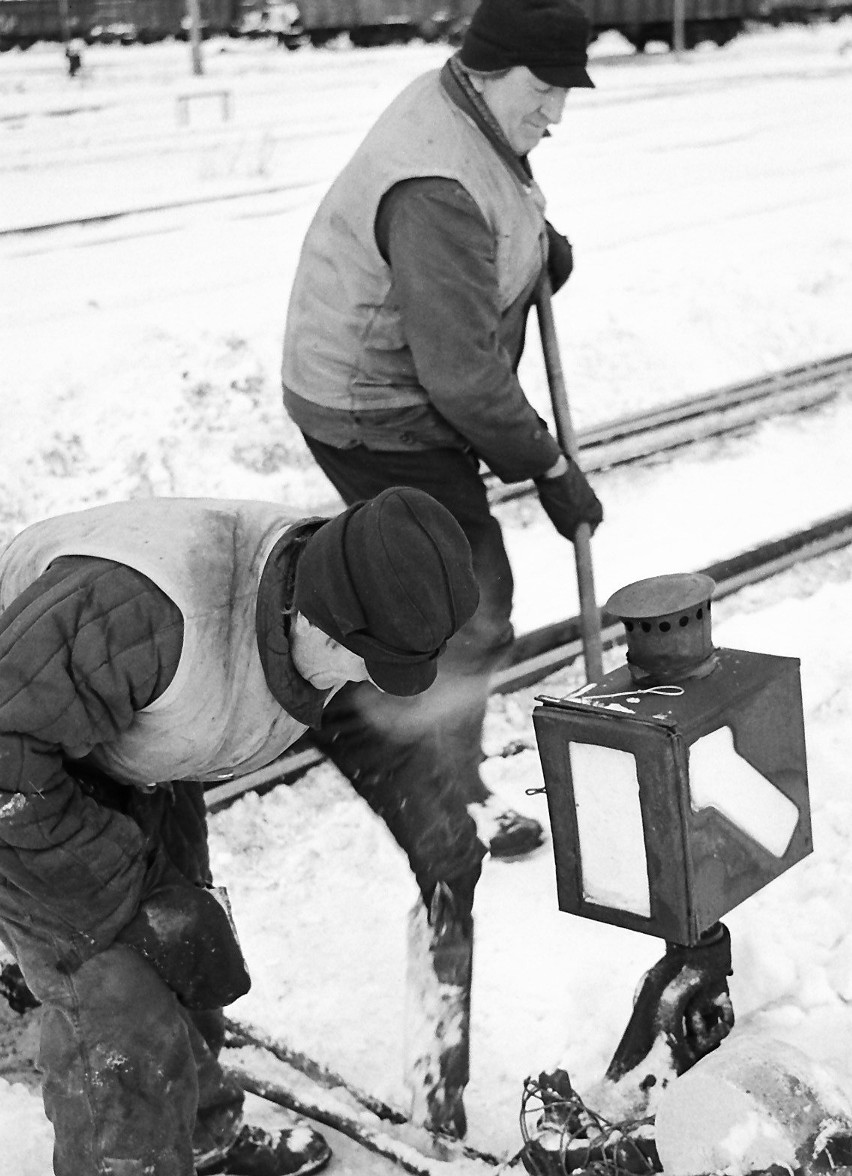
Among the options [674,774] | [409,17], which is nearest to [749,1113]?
[674,774]

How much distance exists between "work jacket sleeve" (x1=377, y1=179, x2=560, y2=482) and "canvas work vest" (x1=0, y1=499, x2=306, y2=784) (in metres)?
0.95

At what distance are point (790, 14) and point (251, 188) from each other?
47.9ft

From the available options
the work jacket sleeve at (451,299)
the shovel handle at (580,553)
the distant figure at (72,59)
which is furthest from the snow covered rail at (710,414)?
the distant figure at (72,59)

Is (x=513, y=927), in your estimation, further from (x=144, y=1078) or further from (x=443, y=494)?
(x=144, y=1078)

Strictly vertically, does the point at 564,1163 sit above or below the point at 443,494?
below

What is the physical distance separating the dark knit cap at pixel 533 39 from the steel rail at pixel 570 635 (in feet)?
6.05

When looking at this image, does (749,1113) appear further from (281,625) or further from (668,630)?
(281,625)

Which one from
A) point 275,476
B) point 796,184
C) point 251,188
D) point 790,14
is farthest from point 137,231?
point 790,14

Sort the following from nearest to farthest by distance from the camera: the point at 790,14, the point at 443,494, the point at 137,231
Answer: the point at 443,494 → the point at 137,231 → the point at 790,14

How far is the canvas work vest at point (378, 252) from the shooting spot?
358 centimetres

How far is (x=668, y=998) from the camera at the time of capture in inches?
111

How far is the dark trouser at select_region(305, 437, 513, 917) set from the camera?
124 inches

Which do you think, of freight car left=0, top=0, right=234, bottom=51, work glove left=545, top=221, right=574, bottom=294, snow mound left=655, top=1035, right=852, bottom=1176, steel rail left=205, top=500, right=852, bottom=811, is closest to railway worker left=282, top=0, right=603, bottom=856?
work glove left=545, top=221, right=574, bottom=294

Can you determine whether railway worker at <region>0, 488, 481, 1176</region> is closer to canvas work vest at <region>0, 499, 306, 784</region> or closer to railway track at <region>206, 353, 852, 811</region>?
canvas work vest at <region>0, 499, 306, 784</region>
